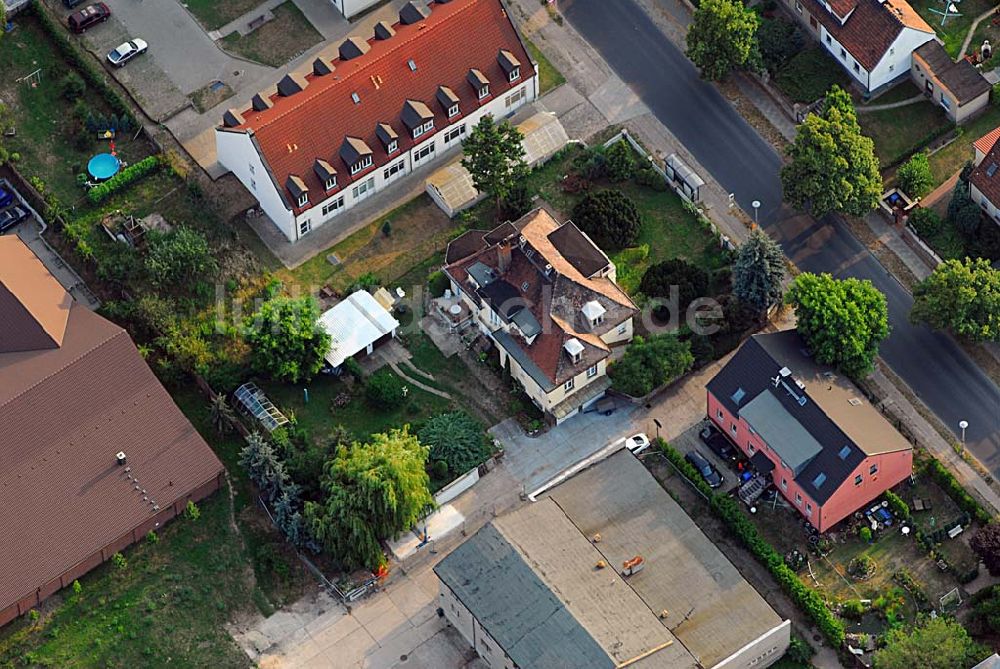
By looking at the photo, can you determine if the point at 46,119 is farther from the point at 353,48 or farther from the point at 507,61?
the point at 507,61

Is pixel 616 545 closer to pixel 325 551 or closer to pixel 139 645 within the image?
pixel 325 551

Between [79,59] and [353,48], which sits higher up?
[353,48]

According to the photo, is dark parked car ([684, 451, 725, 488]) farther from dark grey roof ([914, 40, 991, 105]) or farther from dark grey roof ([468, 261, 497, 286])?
dark grey roof ([914, 40, 991, 105])

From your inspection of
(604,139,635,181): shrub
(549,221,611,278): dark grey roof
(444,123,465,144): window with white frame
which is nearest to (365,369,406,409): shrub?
(549,221,611,278): dark grey roof

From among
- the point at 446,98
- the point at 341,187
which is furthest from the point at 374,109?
the point at 341,187

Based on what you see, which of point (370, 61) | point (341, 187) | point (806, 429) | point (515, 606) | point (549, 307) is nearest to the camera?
point (515, 606)

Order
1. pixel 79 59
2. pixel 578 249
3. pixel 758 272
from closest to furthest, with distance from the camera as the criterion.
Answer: pixel 758 272, pixel 578 249, pixel 79 59
